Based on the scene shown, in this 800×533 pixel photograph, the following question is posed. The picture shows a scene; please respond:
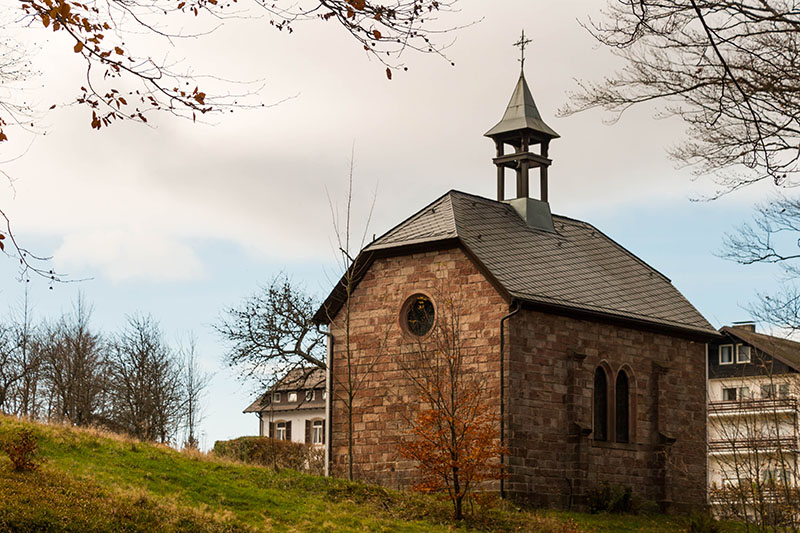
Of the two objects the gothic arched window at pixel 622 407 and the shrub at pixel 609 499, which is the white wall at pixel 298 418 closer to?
the gothic arched window at pixel 622 407

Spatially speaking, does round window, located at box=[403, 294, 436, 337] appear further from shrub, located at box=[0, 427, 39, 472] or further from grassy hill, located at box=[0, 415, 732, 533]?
shrub, located at box=[0, 427, 39, 472]

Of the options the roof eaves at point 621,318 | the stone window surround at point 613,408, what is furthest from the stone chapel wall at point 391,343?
the stone window surround at point 613,408

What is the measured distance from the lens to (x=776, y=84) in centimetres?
1244

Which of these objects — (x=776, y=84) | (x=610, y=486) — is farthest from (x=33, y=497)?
(x=610, y=486)

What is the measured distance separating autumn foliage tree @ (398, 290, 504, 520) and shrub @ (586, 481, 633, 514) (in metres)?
2.97

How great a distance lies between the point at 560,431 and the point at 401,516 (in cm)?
620

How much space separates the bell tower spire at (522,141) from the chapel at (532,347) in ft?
0.22

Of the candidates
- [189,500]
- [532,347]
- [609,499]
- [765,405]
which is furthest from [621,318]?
[189,500]

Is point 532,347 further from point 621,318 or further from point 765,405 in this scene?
point 765,405

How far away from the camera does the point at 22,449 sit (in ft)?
60.0

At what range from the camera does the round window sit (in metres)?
27.1

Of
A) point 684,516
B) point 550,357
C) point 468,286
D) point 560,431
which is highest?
point 468,286

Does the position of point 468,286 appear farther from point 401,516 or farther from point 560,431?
point 401,516

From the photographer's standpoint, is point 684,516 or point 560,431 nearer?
point 560,431
